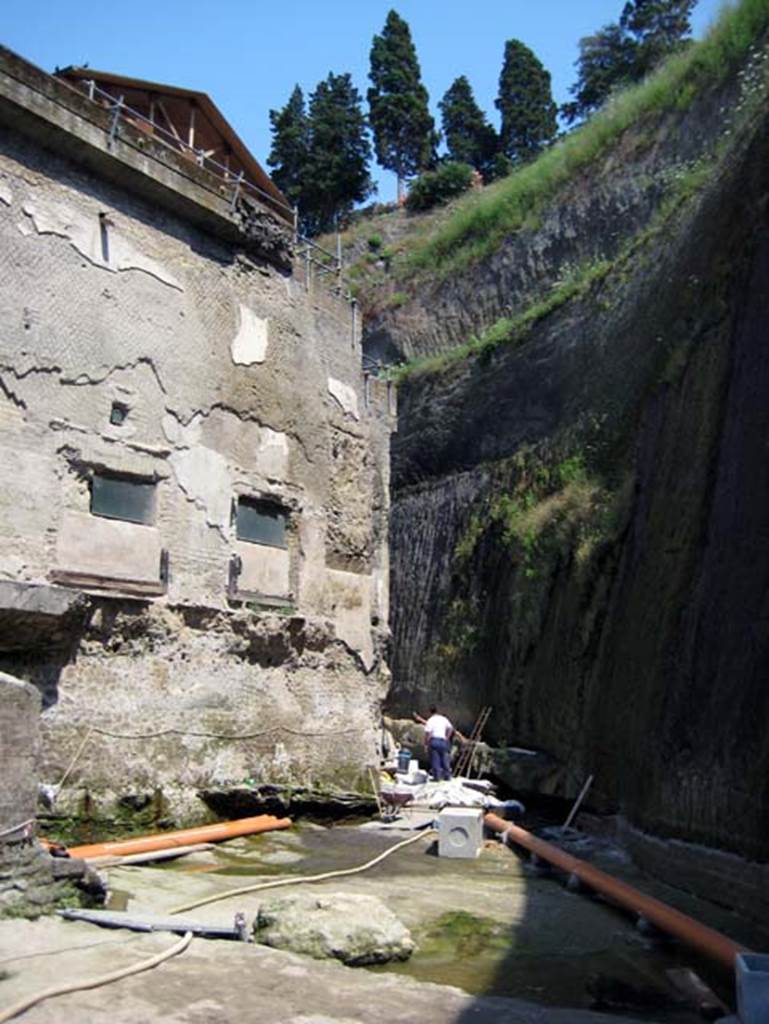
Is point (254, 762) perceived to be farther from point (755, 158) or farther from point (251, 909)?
point (755, 158)

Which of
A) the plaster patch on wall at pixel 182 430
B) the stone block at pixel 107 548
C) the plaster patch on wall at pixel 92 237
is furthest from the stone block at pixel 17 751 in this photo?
the plaster patch on wall at pixel 92 237

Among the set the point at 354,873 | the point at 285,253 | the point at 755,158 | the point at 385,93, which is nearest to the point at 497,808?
the point at 354,873

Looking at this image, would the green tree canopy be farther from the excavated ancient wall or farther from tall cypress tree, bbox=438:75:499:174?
the excavated ancient wall

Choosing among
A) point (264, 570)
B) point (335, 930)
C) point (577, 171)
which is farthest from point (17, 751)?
point (577, 171)

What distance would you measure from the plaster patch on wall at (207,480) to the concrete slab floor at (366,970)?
3.80 m

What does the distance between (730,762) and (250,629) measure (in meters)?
5.47

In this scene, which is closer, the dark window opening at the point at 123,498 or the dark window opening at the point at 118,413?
the dark window opening at the point at 123,498

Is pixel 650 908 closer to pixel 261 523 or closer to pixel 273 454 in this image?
pixel 261 523

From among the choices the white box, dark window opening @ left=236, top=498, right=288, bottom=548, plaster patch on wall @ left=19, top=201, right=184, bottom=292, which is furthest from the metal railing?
the white box

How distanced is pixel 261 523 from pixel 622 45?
37.8 m

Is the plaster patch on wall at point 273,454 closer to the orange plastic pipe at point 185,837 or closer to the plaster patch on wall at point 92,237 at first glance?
the plaster patch on wall at point 92,237

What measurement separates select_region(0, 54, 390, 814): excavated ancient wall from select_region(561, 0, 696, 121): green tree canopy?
3020 cm

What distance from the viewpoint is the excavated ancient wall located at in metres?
8.87

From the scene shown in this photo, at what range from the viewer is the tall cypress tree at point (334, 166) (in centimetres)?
4091
